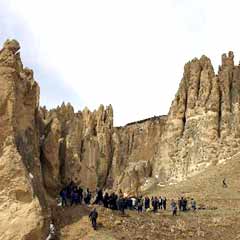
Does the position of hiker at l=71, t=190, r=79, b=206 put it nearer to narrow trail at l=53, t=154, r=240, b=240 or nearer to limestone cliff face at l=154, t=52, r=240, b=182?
narrow trail at l=53, t=154, r=240, b=240

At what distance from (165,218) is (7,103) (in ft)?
35.1

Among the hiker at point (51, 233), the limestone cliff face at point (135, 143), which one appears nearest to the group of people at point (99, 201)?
the hiker at point (51, 233)

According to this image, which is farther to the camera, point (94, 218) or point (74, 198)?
point (74, 198)

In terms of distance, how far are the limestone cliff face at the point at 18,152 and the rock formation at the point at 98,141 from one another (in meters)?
0.04

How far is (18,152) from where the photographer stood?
2788 centimetres

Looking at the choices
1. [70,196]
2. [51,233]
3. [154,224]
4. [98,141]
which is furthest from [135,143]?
[51,233]

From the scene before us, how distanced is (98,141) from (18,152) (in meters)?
79.7

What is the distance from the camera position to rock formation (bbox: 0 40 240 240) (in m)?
27.1

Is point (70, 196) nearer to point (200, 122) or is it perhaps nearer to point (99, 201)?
point (99, 201)

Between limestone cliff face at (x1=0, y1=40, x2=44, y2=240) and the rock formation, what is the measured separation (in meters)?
0.04

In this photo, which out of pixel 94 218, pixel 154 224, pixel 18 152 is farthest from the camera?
pixel 154 224

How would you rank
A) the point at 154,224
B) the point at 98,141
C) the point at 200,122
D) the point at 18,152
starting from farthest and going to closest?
the point at 98,141 < the point at 200,122 < the point at 154,224 < the point at 18,152

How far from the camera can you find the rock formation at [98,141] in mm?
27125

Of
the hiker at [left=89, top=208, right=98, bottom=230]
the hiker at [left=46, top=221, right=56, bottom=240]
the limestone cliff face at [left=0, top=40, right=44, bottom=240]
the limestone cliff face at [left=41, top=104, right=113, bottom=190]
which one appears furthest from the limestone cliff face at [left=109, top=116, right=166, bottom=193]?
the hiker at [left=46, top=221, right=56, bottom=240]
